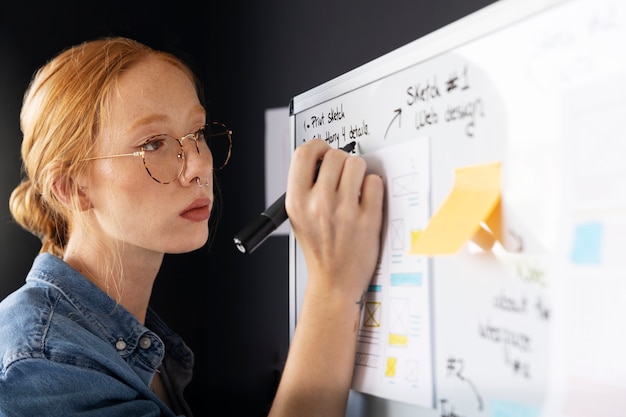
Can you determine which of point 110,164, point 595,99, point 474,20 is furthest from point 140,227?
point 595,99

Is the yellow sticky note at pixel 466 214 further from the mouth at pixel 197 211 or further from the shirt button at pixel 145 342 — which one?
the shirt button at pixel 145 342

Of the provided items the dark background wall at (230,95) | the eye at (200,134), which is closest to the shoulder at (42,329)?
the eye at (200,134)

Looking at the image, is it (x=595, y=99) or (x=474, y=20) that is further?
(x=474, y=20)

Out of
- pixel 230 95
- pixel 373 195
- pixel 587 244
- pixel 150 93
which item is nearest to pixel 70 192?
pixel 150 93

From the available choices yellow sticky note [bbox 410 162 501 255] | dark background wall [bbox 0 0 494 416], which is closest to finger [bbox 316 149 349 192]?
yellow sticky note [bbox 410 162 501 255]

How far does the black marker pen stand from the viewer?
35.1 inches

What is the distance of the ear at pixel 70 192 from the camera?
→ 1.08 meters

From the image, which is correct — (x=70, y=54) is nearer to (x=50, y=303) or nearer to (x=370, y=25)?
(x=50, y=303)

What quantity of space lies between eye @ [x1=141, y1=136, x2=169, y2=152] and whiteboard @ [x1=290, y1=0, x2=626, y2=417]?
0.37 meters

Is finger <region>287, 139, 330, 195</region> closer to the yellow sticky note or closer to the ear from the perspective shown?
the yellow sticky note

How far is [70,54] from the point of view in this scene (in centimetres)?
113

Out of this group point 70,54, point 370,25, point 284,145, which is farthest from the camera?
point 284,145

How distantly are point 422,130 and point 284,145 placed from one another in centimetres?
111

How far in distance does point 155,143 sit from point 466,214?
1.96 ft
